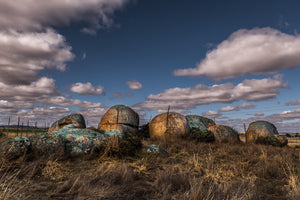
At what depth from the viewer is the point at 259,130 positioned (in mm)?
19500

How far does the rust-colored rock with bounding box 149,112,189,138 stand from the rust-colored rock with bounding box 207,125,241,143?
8.81 feet

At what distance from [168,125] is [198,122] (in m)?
4.67

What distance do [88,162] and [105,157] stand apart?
629mm

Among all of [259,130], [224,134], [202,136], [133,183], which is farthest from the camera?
[259,130]

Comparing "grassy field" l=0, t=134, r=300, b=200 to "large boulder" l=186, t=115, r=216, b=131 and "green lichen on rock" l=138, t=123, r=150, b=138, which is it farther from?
"large boulder" l=186, t=115, r=216, b=131

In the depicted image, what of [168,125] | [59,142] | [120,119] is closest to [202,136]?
[168,125]

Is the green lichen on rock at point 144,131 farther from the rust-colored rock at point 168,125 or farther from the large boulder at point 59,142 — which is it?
the large boulder at point 59,142

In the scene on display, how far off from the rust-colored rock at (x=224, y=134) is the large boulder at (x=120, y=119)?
23.6 ft

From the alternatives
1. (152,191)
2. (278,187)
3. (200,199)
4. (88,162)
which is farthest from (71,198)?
(278,187)

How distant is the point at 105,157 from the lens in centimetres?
693

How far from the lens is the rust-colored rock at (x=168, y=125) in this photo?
17.0 m

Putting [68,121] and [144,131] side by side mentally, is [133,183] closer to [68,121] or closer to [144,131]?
[144,131]

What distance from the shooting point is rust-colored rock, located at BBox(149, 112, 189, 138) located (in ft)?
55.8

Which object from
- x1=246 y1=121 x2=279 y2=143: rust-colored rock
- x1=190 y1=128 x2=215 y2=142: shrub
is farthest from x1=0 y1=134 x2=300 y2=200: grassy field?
x1=246 y1=121 x2=279 y2=143: rust-colored rock
